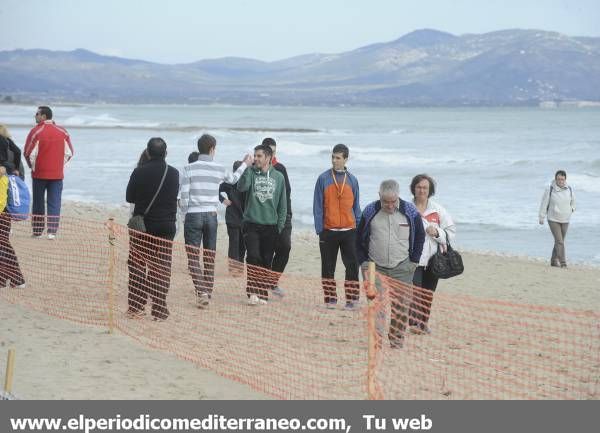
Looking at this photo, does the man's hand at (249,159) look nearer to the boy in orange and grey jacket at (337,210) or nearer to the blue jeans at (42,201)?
the boy in orange and grey jacket at (337,210)

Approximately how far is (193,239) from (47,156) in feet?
12.4

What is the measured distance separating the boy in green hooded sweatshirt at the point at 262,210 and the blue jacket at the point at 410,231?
1420 mm

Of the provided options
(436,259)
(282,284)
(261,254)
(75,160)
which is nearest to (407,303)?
(436,259)

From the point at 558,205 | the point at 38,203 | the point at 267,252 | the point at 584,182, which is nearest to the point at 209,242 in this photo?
the point at 267,252

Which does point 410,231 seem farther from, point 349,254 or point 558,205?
point 558,205

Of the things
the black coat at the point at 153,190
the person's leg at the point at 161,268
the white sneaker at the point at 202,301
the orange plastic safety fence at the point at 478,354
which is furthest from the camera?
the white sneaker at the point at 202,301

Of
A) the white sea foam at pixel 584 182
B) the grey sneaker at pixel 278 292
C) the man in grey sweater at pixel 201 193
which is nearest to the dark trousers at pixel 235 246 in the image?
the grey sneaker at pixel 278 292

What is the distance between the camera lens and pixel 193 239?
9703 millimetres

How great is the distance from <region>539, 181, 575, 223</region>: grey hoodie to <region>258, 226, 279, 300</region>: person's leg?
5.91 m

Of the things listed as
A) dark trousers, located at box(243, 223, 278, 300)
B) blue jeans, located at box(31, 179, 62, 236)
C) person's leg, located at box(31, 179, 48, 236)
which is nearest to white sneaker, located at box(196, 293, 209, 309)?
dark trousers, located at box(243, 223, 278, 300)

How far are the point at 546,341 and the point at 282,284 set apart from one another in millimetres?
3103

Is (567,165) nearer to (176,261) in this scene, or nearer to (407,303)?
(176,261)

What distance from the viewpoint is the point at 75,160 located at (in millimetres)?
38344

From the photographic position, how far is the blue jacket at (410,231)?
8.15 meters
